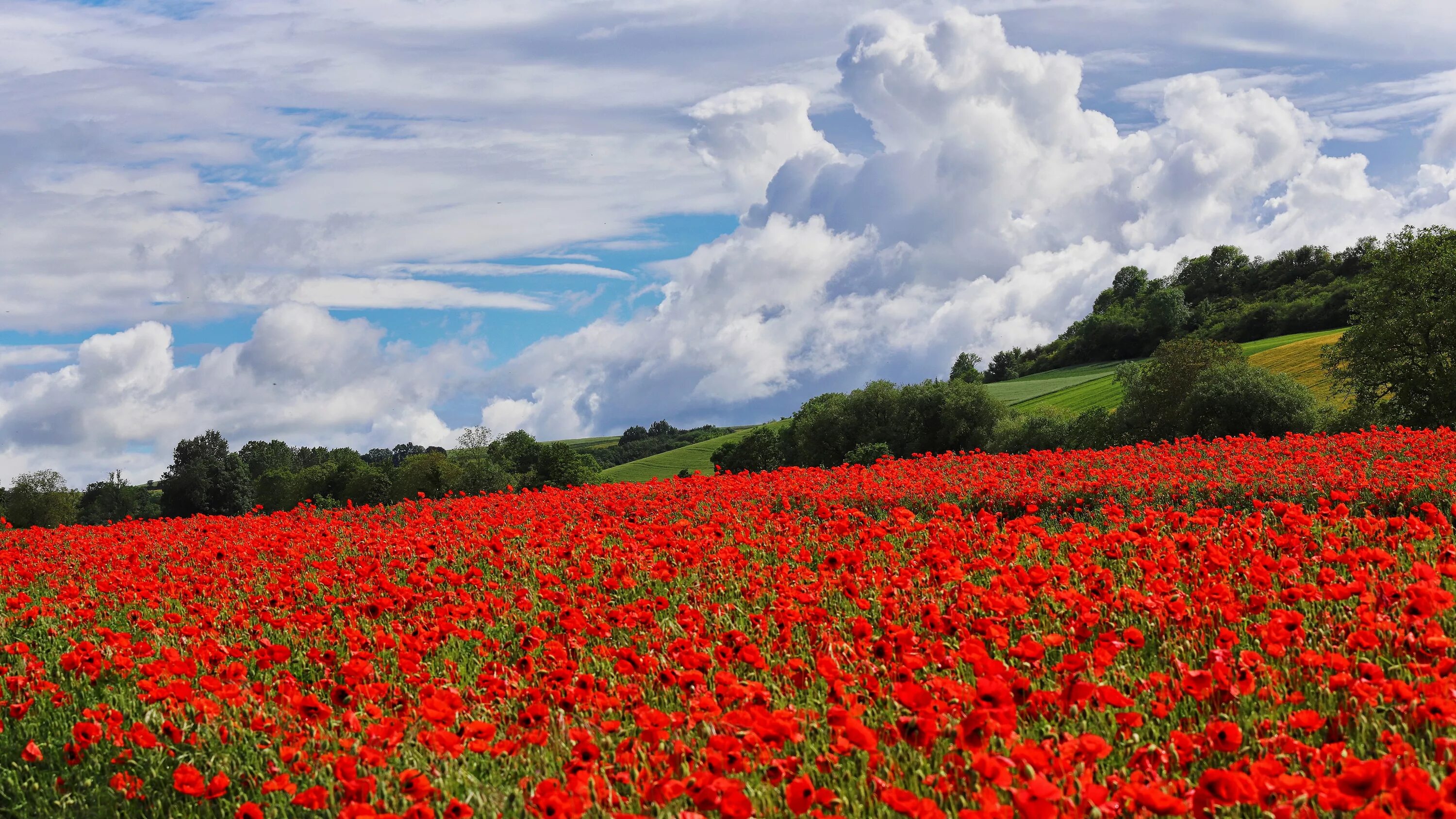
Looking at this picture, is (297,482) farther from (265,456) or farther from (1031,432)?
(1031,432)

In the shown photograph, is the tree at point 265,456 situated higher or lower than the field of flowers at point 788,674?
higher

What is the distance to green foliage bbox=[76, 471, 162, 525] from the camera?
9981 centimetres

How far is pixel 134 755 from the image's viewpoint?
22.6 feet

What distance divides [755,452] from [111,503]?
66.5 metres

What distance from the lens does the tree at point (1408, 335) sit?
123 ft

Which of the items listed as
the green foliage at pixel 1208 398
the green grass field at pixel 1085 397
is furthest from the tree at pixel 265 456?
the green foliage at pixel 1208 398

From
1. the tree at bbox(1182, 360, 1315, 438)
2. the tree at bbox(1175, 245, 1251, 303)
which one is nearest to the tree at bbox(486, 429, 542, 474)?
the tree at bbox(1182, 360, 1315, 438)

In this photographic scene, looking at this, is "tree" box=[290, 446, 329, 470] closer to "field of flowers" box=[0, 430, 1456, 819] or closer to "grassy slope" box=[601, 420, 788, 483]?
"grassy slope" box=[601, 420, 788, 483]

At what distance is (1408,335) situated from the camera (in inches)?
1523

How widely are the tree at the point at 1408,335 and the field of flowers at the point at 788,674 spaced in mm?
29654

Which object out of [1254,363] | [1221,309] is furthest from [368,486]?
[1221,309]

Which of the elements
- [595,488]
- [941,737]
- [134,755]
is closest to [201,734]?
[134,755]

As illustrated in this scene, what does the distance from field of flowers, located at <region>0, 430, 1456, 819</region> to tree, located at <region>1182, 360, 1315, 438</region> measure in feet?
85.3

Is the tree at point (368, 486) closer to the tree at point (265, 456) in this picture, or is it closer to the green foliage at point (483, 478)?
the green foliage at point (483, 478)
